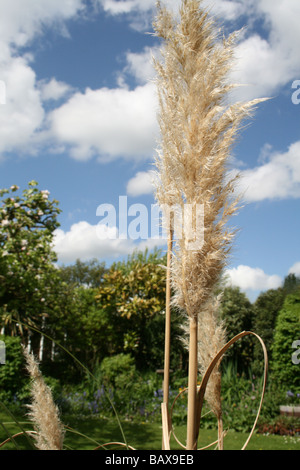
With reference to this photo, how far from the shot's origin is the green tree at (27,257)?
29.4 feet

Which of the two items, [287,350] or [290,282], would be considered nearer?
[287,350]

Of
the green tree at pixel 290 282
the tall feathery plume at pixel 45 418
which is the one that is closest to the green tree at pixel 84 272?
the green tree at pixel 290 282

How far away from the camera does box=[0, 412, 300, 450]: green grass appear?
6004 millimetres

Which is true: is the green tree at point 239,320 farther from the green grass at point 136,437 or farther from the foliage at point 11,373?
the foliage at point 11,373

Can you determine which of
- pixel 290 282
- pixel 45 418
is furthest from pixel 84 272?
pixel 45 418

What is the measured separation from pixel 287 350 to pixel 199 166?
26.2ft

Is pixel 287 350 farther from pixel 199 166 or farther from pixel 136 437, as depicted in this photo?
pixel 199 166

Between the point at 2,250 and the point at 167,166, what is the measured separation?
788cm

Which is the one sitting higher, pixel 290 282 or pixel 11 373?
pixel 290 282

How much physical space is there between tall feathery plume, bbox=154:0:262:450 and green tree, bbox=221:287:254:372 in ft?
29.4

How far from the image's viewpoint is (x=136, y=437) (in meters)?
6.63

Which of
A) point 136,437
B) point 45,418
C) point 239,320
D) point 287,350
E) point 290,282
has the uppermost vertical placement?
point 290,282

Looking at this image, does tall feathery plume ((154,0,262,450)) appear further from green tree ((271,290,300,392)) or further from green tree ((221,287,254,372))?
green tree ((221,287,254,372))

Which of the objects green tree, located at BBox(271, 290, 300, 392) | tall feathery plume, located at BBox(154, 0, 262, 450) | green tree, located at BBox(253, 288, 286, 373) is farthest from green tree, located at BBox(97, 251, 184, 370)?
tall feathery plume, located at BBox(154, 0, 262, 450)
